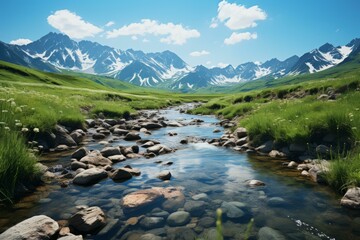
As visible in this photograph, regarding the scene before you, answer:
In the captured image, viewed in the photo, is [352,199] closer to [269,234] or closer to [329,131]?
[269,234]

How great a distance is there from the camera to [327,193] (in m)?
8.38

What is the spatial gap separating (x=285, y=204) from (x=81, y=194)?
6406 mm

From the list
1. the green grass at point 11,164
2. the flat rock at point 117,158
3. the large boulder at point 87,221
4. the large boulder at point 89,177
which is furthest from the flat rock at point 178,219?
the flat rock at point 117,158

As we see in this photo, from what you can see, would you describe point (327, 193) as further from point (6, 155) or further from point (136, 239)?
point (6, 155)

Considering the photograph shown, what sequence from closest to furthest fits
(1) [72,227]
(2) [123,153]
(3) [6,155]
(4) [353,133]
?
1. (1) [72,227]
2. (3) [6,155]
3. (4) [353,133]
4. (2) [123,153]

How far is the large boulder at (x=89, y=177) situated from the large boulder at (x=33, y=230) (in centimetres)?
348

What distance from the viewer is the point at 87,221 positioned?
6410 mm

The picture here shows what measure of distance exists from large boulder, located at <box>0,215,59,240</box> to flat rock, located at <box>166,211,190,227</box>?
8.87ft

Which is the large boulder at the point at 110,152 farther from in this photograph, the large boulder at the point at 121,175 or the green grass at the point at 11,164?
the green grass at the point at 11,164

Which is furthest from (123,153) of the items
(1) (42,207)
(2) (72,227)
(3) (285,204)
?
(3) (285,204)

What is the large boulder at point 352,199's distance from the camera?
7143 mm

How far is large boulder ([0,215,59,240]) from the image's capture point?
5.37 meters

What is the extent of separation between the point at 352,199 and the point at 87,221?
709cm

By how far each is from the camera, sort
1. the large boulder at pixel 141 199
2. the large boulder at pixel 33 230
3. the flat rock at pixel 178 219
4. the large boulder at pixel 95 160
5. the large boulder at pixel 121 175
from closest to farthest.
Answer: the large boulder at pixel 33 230
the flat rock at pixel 178 219
the large boulder at pixel 141 199
the large boulder at pixel 121 175
the large boulder at pixel 95 160
